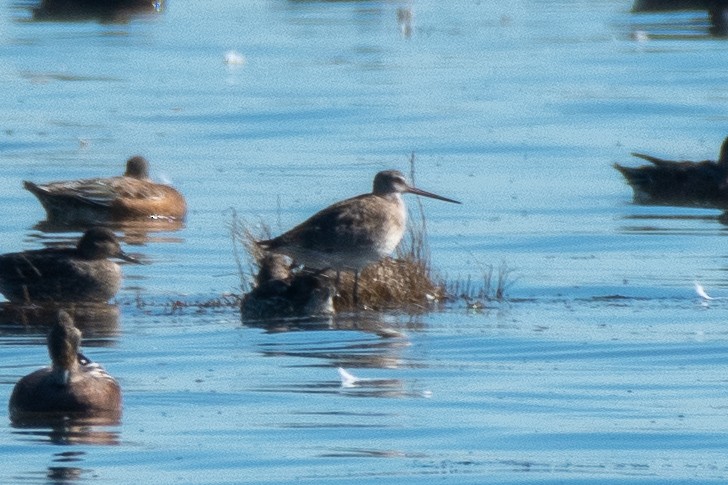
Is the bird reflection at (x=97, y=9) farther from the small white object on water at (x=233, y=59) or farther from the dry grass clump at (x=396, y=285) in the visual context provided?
the dry grass clump at (x=396, y=285)

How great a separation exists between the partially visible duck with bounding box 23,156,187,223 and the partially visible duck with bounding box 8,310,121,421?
8.95 meters

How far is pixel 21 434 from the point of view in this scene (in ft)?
32.9

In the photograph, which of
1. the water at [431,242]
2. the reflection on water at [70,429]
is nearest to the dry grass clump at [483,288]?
the water at [431,242]

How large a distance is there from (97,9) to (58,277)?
33.3m

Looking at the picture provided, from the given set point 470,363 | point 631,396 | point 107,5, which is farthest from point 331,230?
point 107,5

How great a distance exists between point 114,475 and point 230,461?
58cm

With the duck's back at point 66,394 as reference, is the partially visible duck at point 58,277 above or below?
below

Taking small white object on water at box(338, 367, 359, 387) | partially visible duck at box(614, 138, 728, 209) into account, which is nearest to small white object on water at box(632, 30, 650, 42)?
partially visible duck at box(614, 138, 728, 209)

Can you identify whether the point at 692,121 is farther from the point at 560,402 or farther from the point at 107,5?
the point at 107,5

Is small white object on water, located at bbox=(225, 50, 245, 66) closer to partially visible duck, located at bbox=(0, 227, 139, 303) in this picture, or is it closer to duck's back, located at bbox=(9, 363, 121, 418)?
partially visible duck, located at bbox=(0, 227, 139, 303)

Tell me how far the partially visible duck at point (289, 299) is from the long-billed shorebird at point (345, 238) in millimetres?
197

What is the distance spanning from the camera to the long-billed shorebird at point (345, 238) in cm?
1404

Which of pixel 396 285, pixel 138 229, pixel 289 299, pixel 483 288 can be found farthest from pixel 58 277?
pixel 138 229

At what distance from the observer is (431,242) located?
17719 millimetres
